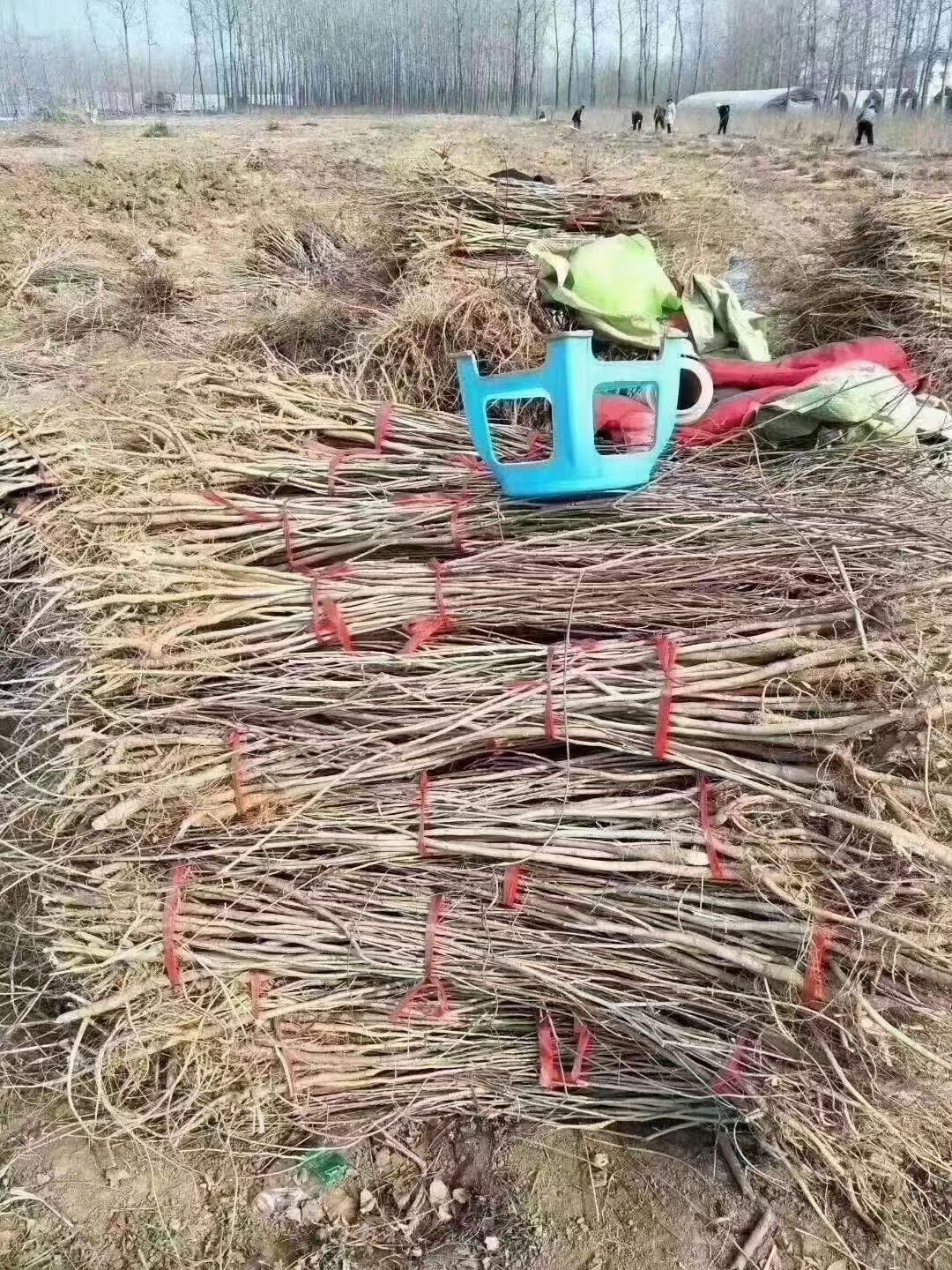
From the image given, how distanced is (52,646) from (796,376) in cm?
257

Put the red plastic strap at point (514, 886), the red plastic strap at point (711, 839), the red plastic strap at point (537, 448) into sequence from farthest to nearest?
the red plastic strap at point (537, 448) < the red plastic strap at point (514, 886) < the red plastic strap at point (711, 839)

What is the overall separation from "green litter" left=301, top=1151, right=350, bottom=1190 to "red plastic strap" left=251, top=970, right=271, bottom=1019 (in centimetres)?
39

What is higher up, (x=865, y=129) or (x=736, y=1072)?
(x=865, y=129)

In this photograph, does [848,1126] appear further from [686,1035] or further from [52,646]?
[52,646]

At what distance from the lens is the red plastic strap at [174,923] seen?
2.12 m

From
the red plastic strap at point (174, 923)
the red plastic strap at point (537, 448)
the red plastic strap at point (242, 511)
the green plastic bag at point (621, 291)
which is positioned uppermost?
the green plastic bag at point (621, 291)

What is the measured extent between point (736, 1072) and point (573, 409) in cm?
155

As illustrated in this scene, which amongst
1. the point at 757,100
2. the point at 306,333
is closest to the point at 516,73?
the point at 757,100

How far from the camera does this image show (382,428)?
2814mm

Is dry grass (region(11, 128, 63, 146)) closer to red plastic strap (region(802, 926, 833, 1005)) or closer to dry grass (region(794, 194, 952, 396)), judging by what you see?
dry grass (region(794, 194, 952, 396))

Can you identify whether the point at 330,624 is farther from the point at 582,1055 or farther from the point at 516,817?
the point at 582,1055

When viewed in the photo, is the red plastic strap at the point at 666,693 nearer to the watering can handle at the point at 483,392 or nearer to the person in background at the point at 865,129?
the watering can handle at the point at 483,392

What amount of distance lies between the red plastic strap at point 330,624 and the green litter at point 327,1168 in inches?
51.1

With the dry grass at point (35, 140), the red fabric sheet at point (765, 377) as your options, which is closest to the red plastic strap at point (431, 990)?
the red fabric sheet at point (765, 377)
